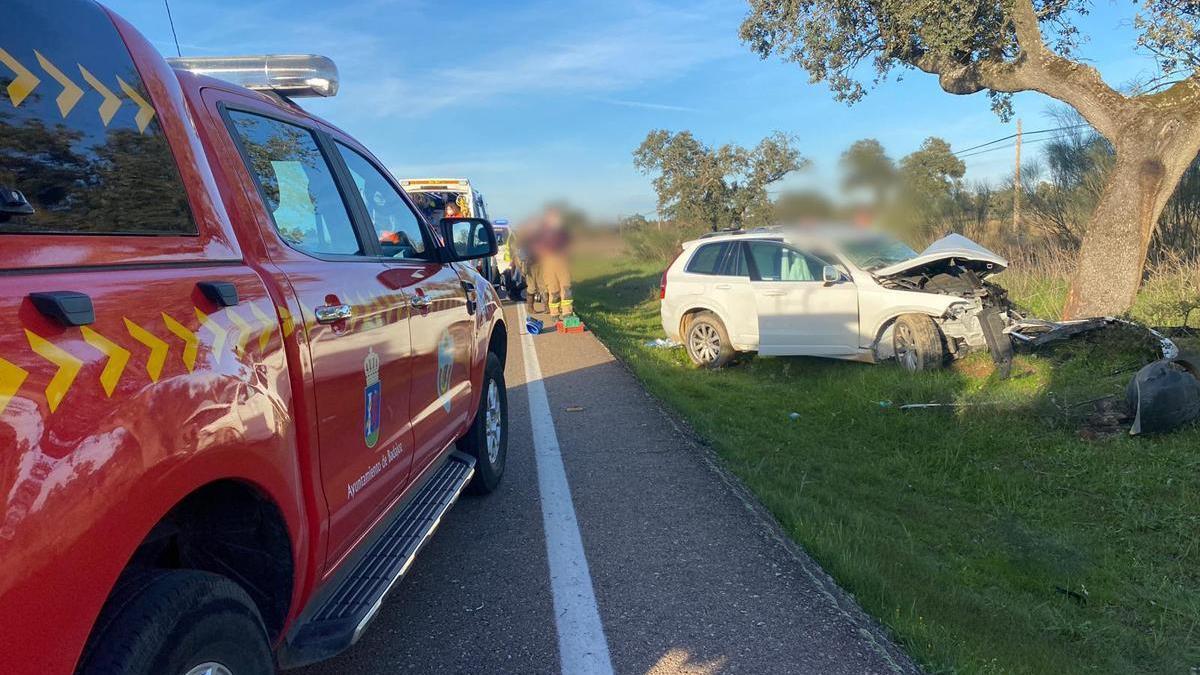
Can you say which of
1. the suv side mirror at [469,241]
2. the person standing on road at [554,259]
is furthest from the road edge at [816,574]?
the person standing on road at [554,259]

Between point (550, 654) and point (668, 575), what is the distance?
85cm

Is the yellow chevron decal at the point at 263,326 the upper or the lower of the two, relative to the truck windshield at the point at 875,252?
lower

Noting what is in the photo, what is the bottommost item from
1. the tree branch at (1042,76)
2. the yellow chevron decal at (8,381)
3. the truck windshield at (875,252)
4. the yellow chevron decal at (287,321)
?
the yellow chevron decal at (8,381)

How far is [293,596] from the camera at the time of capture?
2129 mm

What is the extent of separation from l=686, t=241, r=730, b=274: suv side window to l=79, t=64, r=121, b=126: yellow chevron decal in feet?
27.9

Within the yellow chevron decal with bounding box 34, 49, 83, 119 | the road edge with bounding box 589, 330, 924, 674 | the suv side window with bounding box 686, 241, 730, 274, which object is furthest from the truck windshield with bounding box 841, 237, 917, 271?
the yellow chevron decal with bounding box 34, 49, 83, 119

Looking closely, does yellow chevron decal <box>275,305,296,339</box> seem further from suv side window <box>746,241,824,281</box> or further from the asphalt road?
suv side window <box>746,241,824,281</box>

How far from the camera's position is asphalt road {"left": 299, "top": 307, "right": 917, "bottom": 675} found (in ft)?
9.48

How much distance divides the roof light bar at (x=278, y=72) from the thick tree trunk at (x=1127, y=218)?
9978 mm

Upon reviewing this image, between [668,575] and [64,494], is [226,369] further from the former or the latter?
[668,575]

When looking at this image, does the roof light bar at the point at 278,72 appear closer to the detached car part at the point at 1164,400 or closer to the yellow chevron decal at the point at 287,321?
the yellow chevron decal at the point at 287,321

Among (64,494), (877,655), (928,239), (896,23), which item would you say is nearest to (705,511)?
(877,655)

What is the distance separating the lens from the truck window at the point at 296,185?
99.4 inches

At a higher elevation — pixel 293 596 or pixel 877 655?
pixel 293 596
